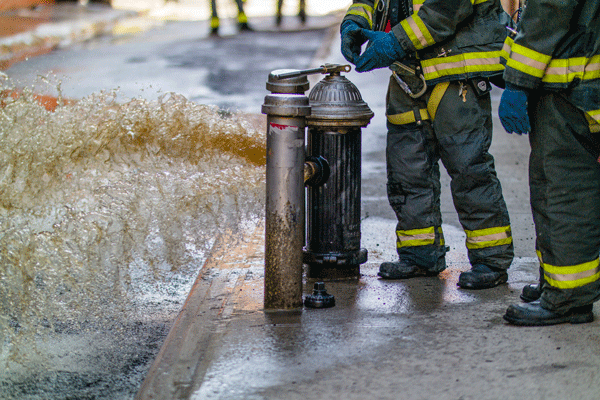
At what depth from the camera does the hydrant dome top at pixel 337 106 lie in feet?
11.3

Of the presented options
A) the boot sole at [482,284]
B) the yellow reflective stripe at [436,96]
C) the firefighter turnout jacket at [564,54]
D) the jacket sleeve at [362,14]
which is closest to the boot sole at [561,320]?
the boot sole at [482,284]

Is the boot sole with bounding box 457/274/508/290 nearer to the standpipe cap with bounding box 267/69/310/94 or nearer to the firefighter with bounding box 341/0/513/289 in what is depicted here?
the firefighter with bounding box 341/0/513/289

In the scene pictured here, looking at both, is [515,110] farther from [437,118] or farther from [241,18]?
[241,18]

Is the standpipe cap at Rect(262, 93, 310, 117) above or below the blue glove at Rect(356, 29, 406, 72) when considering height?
below

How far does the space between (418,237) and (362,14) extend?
119 cm

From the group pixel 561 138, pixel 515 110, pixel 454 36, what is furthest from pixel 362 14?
pixel 561 138

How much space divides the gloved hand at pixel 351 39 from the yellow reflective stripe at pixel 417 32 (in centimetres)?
32

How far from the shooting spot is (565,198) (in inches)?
109

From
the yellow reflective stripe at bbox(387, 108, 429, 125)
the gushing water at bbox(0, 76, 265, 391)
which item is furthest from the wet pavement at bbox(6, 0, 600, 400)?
the yellow reflective stripe at bbox(387, 108, 429, 125)

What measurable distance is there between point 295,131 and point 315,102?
536mm

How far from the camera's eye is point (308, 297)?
10.5 ft

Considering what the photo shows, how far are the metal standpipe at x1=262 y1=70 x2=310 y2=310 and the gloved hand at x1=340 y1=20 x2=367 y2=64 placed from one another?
2.01 feet

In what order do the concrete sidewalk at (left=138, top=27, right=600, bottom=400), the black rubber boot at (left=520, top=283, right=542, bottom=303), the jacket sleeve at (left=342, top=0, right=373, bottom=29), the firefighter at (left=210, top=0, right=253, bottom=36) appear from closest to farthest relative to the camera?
the concrete sidewalk at (left=138, top=27, right=600, bottom=400) → the black rubber boot at (left=520, top=283, right=542, bottom=303) → the jacket sleeve at (left=342, top=0, right=373, bottom=29) → the firefighter at (left=210, top=0, right=253, bottom=36)

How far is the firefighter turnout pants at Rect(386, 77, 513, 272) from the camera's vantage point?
3418mm
